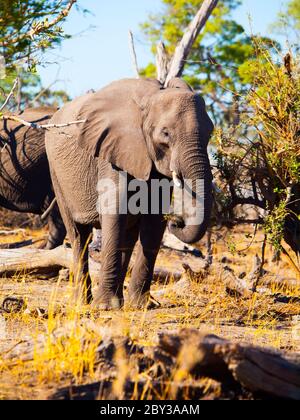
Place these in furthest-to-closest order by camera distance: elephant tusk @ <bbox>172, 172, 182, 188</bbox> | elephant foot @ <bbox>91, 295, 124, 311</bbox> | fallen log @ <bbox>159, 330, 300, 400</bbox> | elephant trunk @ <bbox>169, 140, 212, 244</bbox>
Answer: elephant foot @ <bbox>91, 295, 124, 311</bbox> < elephant tusk @ <bbox>172, 172, 182, 188</bbox> < elephant trunk @ <bbox>169, 140, 212, 244</bbox> < fallen log @ <bbox>159, 330, 300, 400</bbox>

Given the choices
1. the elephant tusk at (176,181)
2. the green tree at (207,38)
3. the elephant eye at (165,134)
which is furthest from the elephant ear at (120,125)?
the green tree at (207,38)

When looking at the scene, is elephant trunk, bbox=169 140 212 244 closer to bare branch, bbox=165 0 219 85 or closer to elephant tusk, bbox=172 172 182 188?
elephant tusk, bbox=172 172 182 188

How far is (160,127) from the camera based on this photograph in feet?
25.3

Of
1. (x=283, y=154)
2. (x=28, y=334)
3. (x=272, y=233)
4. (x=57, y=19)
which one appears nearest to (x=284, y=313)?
(x=272, y=233)

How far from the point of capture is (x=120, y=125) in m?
8.26

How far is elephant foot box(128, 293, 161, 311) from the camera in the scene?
8.19m

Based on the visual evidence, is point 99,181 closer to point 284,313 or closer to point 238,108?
point 238,108

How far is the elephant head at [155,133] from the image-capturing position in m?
7.41

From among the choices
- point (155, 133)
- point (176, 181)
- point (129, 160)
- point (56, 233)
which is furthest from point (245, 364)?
point (56, 233)

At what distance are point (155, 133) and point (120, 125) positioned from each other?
59 centimetres

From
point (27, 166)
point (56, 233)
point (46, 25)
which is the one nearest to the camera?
point (46, 25)

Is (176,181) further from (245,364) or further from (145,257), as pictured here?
(245,364)

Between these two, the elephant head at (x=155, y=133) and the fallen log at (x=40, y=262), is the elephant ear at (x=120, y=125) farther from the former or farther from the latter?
the fallen log at (x=40, y=262)

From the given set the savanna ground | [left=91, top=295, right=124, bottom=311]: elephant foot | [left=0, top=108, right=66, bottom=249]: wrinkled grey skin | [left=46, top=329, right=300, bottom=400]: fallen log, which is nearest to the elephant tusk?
the savanna ground
